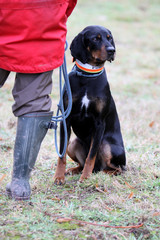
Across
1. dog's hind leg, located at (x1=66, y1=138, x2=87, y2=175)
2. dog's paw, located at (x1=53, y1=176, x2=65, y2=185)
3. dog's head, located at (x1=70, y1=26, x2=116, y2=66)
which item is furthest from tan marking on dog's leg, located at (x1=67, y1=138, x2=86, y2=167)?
dog's head, located at (x1=70, y1=26, x2=116, y2=66)

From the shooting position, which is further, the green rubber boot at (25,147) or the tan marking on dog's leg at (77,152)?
the tan marking on dog's leg at (77,152)

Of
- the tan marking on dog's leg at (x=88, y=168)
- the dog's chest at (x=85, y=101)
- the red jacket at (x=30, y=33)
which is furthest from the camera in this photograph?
the tan marking on dog's leg at (x=88, y=168)

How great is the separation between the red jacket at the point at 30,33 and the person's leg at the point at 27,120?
4.5 inches

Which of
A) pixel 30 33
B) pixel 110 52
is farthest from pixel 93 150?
pixel 30 33

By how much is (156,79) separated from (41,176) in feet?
17.2

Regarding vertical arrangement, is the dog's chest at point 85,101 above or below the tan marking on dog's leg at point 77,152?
above

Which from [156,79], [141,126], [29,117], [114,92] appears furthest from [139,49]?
[29,117]

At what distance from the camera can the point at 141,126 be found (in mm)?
5035

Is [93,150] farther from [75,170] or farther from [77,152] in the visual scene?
[75,170]

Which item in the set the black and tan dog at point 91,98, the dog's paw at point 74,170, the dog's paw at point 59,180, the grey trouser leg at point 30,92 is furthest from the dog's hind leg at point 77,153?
the grey trouser leg at point 30,92

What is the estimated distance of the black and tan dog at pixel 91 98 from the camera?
3.13m

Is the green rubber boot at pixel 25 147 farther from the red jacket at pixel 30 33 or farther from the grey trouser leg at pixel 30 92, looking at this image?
the red jacket at pixel 30 33

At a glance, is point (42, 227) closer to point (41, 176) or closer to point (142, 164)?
point (41, 176)

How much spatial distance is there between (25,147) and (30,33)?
77 centimetres
